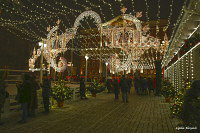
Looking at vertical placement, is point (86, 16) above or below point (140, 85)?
above

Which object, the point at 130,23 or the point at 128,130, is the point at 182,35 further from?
the point at 130,23

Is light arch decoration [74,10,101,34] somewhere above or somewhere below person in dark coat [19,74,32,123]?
above

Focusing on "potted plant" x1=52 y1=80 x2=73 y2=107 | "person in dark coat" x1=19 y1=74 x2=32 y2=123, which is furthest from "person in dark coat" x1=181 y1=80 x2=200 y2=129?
"potted plant" x1=52 y1=80 x2=73 y2=107

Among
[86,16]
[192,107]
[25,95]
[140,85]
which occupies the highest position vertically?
[86,16]

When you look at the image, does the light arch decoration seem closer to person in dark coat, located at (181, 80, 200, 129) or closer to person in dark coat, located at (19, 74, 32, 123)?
person in dark coat, located at (19, 74, 32, 123)

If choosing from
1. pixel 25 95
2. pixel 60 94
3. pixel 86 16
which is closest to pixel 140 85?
pixel 86 16

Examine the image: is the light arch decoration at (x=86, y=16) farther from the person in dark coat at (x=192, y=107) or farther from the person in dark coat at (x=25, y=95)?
the person in dark coat at (x=192, y=107)

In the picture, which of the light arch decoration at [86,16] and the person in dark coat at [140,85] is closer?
the light arch decoration at [86,16]

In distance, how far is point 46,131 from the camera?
5.25 m

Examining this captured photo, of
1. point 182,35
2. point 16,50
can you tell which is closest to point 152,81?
point 182,35

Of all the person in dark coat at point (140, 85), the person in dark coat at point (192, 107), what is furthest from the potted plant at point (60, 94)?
the person in dark coat at point (140, 85)

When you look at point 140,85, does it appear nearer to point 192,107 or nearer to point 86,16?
point 86,16

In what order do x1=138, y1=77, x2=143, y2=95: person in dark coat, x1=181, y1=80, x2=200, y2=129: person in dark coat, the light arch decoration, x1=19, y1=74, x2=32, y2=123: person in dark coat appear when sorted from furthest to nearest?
1. x1=138, y1=77, x2=143, y2=95: person in dark coat
2. the light arch decoration
3. x1=19, y1=74, x2=32, y2=123: person in dark coat
4. x1=181, y1=80, x2=200, y2=129: person in dark coat

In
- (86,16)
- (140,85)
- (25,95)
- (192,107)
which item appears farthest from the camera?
(140,85)
